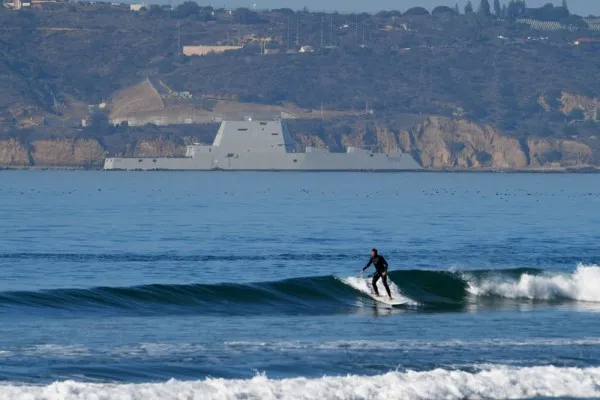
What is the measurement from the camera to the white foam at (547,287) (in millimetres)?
32156

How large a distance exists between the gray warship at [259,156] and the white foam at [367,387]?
155 metres

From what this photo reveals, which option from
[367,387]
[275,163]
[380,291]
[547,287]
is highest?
[367,387]

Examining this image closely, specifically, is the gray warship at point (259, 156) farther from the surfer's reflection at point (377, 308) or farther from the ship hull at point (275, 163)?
the surfer's reflection at point (377, 308)

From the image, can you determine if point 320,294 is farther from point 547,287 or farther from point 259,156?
point 259,156

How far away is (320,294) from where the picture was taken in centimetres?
3162

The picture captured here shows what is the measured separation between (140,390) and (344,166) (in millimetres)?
158259

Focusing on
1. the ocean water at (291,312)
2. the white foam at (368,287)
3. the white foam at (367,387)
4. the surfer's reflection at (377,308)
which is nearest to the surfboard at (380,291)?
the white foam at (368,287)

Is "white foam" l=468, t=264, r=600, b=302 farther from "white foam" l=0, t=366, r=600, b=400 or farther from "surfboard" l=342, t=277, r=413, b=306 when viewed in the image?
"white foam" l=0, t=366, r=600, b=400

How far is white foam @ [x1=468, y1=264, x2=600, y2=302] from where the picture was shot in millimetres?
32156

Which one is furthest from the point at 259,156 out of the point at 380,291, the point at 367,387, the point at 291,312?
the point at 367,387

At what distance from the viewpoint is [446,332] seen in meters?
24.9

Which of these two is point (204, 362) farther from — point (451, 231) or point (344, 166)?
point (344, 166)

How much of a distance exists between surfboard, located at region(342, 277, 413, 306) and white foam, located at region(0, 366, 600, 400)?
31.4 ft

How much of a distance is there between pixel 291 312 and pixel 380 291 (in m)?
2.99
